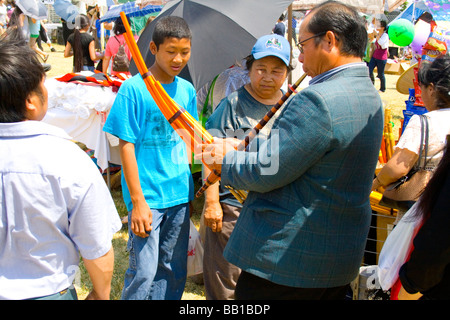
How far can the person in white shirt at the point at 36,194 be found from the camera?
129 centimetres

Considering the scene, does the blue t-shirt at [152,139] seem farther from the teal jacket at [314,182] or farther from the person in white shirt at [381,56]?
the person in white shirt at [381,56]

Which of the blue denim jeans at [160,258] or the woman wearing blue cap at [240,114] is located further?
the woman wearing blue cap at [240,114]

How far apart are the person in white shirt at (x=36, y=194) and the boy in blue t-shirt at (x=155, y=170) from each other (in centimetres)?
77

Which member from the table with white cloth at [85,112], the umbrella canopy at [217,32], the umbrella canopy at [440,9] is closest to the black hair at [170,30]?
the umbrella canopy at [217,32]

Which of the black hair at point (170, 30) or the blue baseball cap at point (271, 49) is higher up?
the black hair at point (170, 30)

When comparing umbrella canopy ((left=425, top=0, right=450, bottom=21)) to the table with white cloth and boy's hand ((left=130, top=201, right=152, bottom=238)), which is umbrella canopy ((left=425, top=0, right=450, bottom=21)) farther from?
boy's hand ((left=130, top=201, right=152, bottom=238))

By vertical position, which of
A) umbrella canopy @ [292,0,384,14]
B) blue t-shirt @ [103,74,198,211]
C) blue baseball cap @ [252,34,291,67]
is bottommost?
blue t-shirt @ [103,74,198,211]

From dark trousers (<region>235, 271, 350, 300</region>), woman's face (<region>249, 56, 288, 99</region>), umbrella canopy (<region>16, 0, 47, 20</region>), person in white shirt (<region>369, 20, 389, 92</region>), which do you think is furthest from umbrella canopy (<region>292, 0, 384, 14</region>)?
dark trousers (<region>235, 271, 350, 300</region>)

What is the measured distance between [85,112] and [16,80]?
305 centimetres

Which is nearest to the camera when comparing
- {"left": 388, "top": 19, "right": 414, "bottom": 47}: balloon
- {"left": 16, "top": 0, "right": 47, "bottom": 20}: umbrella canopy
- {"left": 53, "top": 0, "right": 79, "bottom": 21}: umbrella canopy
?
{"left": 388, "top": 19, "right": 414, "bottom": 47}: balloon

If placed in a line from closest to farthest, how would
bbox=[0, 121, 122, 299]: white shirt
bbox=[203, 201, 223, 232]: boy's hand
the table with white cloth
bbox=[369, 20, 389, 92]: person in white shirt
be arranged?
1. bbox=[0, 121, 122, 299]: white shirt
2. bbox=[203, 201, 223, 232]: boy's hand
3. the table with white cloth
4. bbox=[369, 20, 389, 92]: person in white shirt

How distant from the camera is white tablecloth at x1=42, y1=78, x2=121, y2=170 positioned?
13.9 feet

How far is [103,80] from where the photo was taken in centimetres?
438

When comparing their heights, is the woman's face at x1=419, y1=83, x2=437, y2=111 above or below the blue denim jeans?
above
